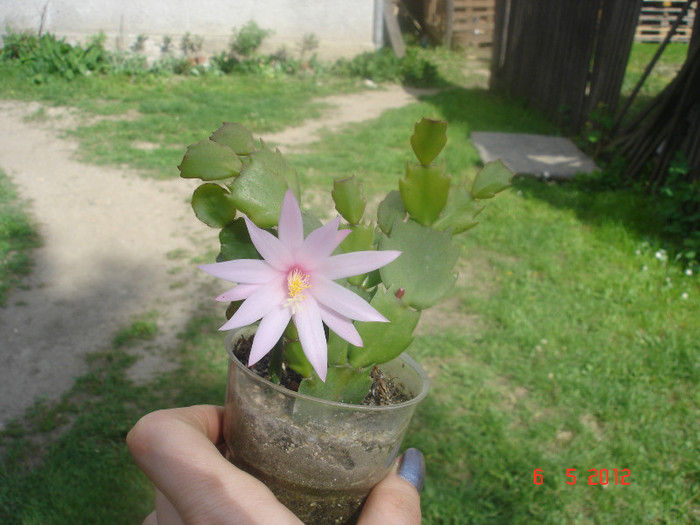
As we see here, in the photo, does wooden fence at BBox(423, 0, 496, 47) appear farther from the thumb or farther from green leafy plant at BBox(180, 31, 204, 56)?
the thumb

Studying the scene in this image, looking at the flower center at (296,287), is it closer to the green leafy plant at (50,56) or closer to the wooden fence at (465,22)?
the green leafy plant at (50,56)

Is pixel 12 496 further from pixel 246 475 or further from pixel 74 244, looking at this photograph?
pixel 74 244

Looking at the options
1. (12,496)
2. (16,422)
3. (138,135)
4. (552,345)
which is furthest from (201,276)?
(138,135)

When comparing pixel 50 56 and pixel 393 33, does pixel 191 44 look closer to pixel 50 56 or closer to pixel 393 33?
pixel 50 56

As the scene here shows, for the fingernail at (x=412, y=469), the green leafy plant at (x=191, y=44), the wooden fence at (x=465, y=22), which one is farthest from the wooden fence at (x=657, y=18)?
the fingernail at (x=412, y=469)
